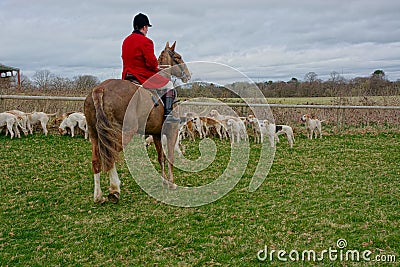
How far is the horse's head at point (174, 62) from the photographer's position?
21.1 ft

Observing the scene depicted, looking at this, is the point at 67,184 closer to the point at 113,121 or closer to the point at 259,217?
the point at 113,121

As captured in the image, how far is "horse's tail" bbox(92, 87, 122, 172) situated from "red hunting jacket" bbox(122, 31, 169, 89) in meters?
0.67

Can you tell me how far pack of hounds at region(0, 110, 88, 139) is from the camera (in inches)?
422

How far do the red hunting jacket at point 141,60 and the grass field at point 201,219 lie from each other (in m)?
1.32

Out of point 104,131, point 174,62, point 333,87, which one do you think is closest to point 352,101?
point 333,87

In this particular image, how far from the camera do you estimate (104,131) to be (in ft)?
16.5

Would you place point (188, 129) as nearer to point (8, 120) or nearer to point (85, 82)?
point (8, 120)

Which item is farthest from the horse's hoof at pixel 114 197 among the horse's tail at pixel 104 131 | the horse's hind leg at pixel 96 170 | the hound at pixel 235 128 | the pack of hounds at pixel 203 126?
the hound at pixel 235 128

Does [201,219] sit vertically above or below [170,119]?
below

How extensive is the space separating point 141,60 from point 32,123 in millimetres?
7252

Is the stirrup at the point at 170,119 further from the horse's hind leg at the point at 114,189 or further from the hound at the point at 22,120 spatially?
the hound at the point at 22,120

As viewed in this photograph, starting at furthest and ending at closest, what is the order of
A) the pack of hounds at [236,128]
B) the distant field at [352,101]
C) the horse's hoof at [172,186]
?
the distant field at [352,101]
the pack of hounds at [236,128]
the horse's hoof at [172,186]

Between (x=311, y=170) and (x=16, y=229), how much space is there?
17.6ft

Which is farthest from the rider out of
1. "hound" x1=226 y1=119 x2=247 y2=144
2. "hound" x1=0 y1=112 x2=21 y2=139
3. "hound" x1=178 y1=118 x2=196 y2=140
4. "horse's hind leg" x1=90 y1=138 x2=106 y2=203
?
"hound" x1=0 y1=112 x2=21 y2=139
